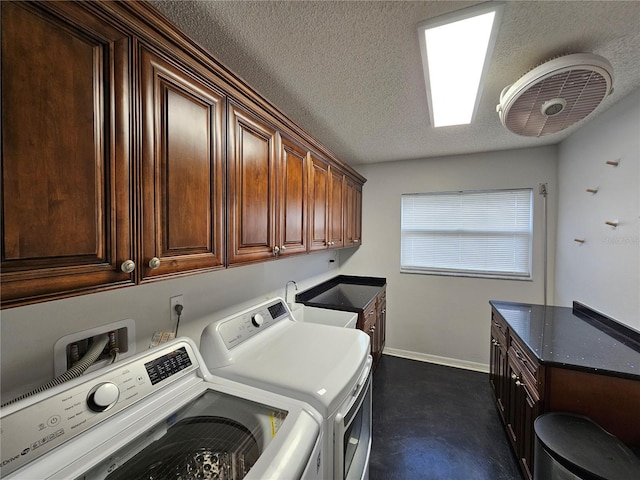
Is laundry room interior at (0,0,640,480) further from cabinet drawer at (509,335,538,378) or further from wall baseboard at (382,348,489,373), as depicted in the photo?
wall baseboard at (382,348,489,373)

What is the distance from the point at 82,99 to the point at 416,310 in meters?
3.40

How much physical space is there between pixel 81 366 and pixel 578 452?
81.9 inches

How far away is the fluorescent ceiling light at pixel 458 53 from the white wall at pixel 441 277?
1.39 m

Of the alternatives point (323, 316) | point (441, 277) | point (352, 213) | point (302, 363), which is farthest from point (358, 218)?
point (302, 363)

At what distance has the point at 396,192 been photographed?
3.32 meters

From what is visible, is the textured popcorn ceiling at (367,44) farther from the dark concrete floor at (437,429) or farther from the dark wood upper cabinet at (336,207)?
the dark concrete floor at (437,429)

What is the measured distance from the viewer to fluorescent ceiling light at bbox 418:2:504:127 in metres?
1.06

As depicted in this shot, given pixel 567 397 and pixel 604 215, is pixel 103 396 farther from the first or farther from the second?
pixel 604 215

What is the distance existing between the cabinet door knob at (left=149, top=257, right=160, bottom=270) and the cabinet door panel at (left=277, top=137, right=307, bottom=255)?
2.61ft


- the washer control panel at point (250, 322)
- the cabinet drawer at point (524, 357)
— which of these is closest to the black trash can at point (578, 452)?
the cabinet drawer at point (524, 357)

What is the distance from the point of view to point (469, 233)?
9.99 feet

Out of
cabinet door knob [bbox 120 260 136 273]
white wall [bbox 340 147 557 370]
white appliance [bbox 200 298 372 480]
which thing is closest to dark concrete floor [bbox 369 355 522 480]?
white wall [bbox 340 147 557 370]

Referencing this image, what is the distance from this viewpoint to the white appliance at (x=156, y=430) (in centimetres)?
67

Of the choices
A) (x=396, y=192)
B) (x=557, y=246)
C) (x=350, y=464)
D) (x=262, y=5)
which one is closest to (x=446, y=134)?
(x=396, y=192)
